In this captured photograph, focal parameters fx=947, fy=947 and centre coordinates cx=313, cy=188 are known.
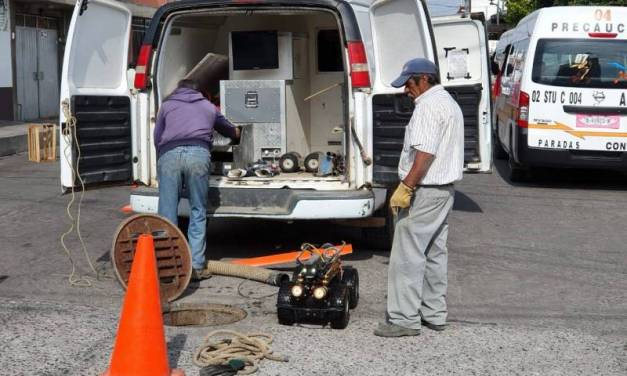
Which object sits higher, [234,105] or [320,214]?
[234,105]

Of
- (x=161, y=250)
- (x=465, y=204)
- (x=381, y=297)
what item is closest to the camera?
(x=161, y=250)

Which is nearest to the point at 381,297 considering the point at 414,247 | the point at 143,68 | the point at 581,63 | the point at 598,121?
the point at 414,247

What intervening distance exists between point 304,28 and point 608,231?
383cm

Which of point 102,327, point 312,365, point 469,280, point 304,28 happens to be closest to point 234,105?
point 304,28

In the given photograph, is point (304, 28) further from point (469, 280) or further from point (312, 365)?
point (312, 365)

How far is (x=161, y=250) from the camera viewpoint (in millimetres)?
6770

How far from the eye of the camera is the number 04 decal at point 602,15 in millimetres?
12664

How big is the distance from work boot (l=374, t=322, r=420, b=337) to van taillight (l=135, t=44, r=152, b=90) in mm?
3177

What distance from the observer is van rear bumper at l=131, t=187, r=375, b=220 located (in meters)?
7.40

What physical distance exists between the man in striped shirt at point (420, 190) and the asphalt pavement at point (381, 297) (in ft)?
0.76

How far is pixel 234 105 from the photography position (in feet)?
30.2

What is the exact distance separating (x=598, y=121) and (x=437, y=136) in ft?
24.1

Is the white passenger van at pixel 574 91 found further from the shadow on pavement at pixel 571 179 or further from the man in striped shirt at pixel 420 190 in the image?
the man in striped shirt at pixel 420 190

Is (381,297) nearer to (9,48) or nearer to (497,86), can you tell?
(497,86)
